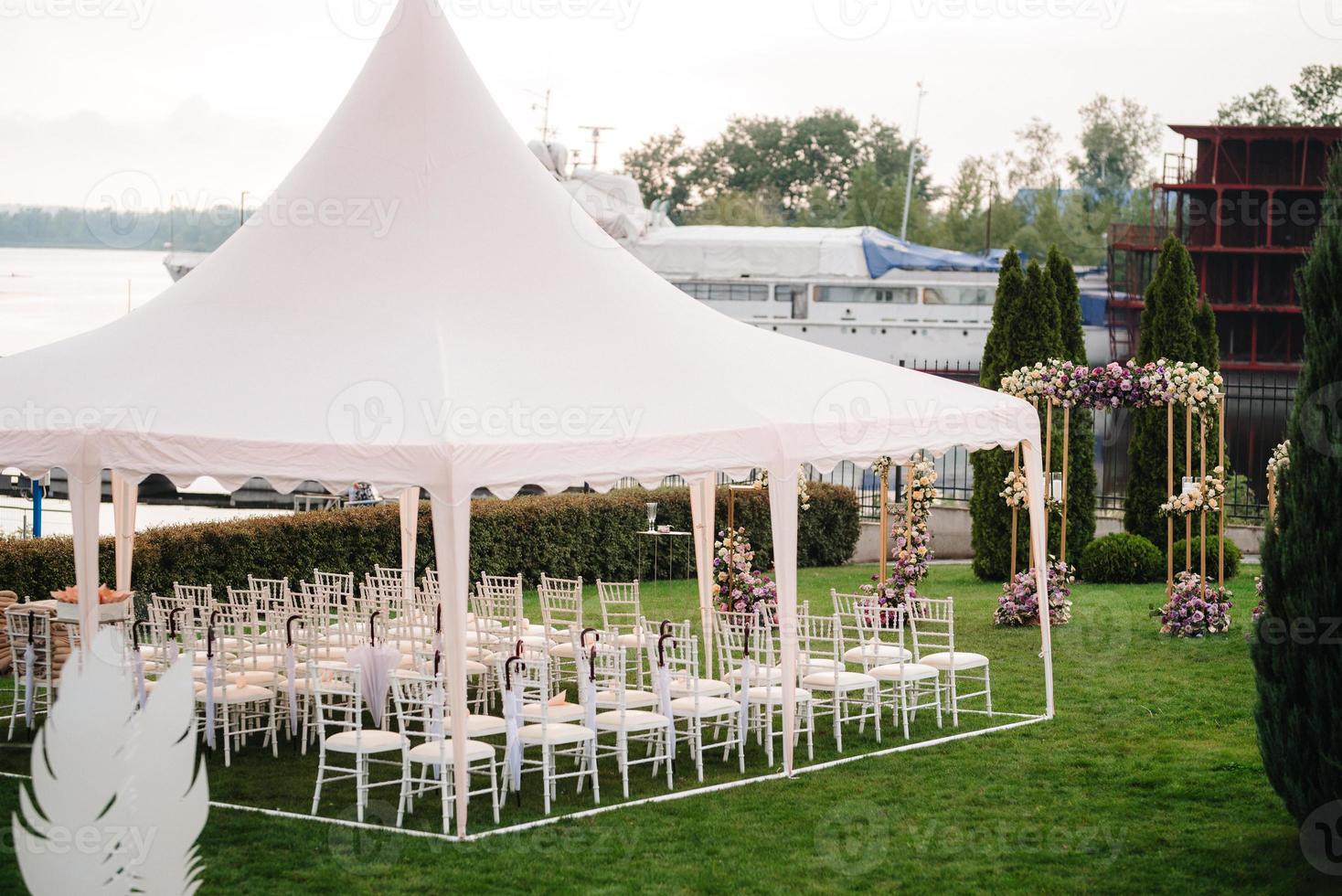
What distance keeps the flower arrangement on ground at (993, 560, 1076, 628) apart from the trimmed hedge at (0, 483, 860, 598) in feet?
19.2

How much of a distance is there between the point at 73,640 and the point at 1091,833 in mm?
7820

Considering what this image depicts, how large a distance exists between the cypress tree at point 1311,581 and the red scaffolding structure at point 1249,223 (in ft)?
125

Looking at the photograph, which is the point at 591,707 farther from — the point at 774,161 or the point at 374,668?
the point at 774,161

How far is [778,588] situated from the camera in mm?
10305

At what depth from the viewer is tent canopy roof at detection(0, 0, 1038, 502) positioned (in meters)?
9.38

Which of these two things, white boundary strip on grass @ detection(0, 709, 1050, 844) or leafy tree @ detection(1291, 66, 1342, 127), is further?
leafy tree @ detection(1291, 66, 1342, 127)

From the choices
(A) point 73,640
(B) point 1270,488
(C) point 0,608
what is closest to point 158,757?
(A) point 73,640

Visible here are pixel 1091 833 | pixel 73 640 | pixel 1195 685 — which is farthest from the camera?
pixel 1195 685

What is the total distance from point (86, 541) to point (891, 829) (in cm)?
549

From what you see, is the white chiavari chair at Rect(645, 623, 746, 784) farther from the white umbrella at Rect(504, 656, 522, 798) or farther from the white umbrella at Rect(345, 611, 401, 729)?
the white umbrella at Rect(345, 611, 401, 729)

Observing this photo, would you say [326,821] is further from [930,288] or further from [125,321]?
[930,288]

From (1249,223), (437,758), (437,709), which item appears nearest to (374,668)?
(437,709)

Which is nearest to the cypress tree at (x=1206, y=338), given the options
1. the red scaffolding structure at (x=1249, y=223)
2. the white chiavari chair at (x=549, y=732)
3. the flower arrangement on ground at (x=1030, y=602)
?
the flower arrangement on ground at (x=1030, y=602)

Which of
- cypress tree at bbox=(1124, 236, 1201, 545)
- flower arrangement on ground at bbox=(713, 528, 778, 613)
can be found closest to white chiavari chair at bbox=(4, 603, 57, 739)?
flower arrangement on ground at bbox=(713, 528, 778, 613)
